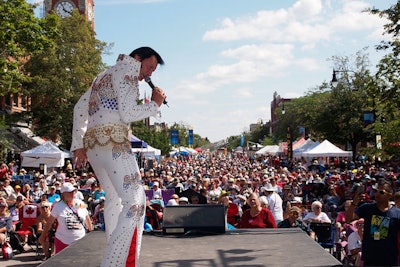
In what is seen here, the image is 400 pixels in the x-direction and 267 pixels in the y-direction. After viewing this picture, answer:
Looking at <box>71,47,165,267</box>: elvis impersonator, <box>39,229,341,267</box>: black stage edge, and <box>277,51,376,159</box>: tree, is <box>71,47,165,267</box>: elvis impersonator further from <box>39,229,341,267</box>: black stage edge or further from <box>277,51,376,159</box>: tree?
<box>277,51,376,159</box>: tree

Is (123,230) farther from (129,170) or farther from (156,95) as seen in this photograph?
(156,95)

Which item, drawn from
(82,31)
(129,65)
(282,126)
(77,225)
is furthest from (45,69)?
(282,126)

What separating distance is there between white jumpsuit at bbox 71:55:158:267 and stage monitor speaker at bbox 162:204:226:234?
211 centimetres

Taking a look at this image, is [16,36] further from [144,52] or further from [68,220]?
[144,52]

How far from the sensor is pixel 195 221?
671 cm

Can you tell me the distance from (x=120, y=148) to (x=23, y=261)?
809 centimetres

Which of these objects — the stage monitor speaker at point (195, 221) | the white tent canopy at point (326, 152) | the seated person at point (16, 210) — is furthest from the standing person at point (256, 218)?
the white tent canopy at point (326, 152)

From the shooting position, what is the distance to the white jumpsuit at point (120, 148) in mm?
4344

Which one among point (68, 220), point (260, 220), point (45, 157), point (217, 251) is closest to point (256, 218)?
point (260, 220)

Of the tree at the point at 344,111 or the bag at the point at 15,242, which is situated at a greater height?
the tree at the point at 344,111

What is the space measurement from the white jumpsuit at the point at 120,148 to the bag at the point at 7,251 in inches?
→ 310

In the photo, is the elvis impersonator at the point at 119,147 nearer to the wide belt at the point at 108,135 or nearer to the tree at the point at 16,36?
the wide belt at the point at 108,135

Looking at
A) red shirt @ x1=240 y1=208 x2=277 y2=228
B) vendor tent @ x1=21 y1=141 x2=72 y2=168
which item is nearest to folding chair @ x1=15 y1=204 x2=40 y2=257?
red shirt @ x1=240 y1=208 x2=277 y2=228

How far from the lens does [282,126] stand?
276 ft
